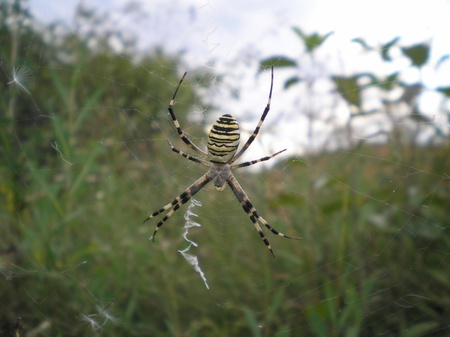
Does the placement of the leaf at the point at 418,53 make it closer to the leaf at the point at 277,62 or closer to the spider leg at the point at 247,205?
the leaf at the point at 277,62

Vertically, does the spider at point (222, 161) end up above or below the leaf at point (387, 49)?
below

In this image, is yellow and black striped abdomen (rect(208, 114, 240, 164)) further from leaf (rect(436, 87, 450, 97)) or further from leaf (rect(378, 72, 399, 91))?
leaf (rect(436, 87, 450, 97))

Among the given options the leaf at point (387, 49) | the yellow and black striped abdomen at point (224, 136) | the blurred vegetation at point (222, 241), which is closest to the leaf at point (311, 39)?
the blurred vegetation at point (222, 241)

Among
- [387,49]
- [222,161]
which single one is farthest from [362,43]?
[222,161]

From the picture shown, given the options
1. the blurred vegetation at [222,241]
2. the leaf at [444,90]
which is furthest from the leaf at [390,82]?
the leaf at [444,90]

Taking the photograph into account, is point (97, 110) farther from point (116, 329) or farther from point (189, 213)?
point (116, 329)

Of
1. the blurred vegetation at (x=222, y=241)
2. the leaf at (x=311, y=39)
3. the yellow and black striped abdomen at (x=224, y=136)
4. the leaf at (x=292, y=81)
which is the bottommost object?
the blurred vegetation at (x=222, y=241)

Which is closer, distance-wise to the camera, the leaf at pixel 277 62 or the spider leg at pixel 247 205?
the leaf at pixel 277 62
